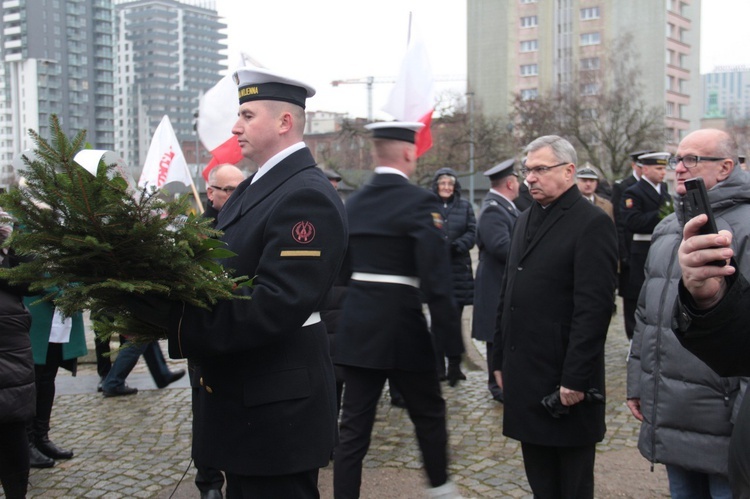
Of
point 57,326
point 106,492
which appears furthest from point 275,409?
point 57,326

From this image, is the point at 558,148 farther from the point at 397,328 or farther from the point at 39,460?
the point at 39,460

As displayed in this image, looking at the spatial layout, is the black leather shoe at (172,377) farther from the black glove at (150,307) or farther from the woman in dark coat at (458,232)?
the black glove at (150,307)

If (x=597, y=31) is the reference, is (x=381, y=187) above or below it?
below

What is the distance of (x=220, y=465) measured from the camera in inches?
117

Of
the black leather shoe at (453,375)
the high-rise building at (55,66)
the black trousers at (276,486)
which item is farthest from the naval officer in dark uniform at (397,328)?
the high-rise building at (55,66)

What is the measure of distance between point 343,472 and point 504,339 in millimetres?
1147

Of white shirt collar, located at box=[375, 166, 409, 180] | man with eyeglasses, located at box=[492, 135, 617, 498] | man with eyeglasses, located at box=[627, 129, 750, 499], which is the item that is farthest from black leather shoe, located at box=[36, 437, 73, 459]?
man with eyeglasses, located at box=[627, 129, 750, 499]

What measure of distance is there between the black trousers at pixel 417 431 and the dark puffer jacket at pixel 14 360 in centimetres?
172

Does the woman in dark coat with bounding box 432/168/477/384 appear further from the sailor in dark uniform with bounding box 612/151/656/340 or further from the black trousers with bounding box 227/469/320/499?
the black trousers with bounding box 227/469/320/499

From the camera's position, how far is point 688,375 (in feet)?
11.6

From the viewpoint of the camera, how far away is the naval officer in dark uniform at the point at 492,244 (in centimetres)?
726

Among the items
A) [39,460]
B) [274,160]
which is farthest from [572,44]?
[274,160]

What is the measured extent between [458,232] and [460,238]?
0.39 feet

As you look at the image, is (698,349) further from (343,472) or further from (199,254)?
(343,472)
